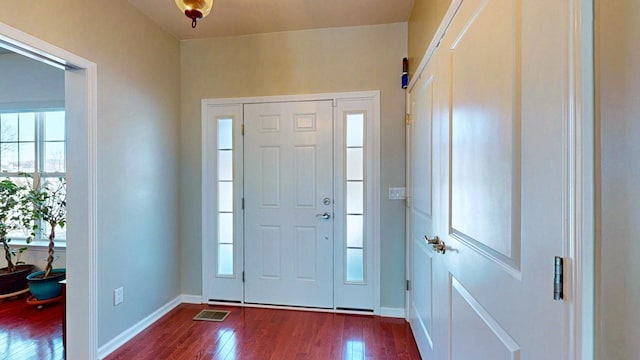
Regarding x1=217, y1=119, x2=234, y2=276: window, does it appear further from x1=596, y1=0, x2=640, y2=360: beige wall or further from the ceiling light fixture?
x1=596, y1=0, x2=640, y2=360: beige wall

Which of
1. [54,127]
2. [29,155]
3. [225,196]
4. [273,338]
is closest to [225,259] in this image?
[225,196]

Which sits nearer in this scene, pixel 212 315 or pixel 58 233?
pixel 212 315

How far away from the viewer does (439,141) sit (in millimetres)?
1585

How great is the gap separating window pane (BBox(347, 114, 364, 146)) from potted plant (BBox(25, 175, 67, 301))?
116 inches

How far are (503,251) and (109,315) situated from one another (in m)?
2.63

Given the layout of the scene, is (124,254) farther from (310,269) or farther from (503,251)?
(503,251)

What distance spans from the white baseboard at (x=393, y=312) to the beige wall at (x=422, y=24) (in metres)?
2.08

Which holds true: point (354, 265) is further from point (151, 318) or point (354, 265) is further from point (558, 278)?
point (558, 278)

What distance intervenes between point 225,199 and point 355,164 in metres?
1.35

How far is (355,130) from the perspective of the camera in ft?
9.45

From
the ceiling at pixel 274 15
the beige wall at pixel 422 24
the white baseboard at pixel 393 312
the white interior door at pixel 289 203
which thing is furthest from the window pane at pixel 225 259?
the beige wall at pixel 422 24

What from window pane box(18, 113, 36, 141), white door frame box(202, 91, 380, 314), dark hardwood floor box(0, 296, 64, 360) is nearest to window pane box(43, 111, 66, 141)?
window pane box(18, 113, 36, 141)

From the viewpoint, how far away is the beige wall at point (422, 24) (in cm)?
166

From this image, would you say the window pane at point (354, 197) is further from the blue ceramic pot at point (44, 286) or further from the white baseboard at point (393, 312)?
the blue ceramic pot at point (44, 286)
